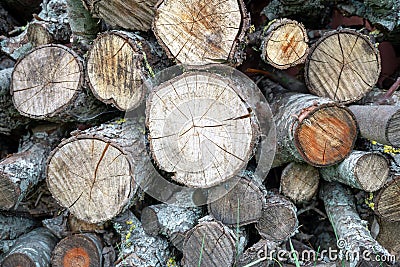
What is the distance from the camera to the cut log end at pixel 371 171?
210 cm

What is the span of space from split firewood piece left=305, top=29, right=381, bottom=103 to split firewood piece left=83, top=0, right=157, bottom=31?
0.95m

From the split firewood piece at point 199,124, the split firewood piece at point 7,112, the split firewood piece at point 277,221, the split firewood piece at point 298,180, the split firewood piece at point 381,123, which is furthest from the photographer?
the split firewood piece at point 7,112

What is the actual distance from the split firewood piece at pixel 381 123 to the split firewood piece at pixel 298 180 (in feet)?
1.28

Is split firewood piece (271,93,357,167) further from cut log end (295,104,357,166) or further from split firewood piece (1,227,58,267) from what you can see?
split firewood piece (1,227,58,267)

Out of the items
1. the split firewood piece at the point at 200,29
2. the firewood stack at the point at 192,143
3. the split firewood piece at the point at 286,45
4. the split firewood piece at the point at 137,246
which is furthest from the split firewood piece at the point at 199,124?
the split firewood piece at the point at 137,246

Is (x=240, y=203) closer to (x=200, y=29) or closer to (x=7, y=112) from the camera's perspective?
(x=200, y=29)

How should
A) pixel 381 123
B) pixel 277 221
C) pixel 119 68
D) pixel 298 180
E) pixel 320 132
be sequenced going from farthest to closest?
pixel 298 180 → pixel 277 221 → pixel 119 68 → pixel 320 132 → pixel 381 123

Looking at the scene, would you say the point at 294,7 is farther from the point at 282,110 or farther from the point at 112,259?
the point at 112,259

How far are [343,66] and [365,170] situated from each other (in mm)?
652

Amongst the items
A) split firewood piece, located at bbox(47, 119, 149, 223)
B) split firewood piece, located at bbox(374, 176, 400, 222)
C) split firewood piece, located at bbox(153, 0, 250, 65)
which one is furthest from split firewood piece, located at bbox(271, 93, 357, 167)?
split firewood piece, located at bbox(47, 119, 149, 223)

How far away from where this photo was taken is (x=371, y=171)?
215 cm

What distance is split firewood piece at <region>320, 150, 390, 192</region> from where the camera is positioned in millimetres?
2096

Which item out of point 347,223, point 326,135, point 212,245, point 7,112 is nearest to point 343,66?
point 326,135

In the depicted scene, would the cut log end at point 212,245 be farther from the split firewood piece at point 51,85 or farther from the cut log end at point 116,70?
the split firewood piece at point 51,85
